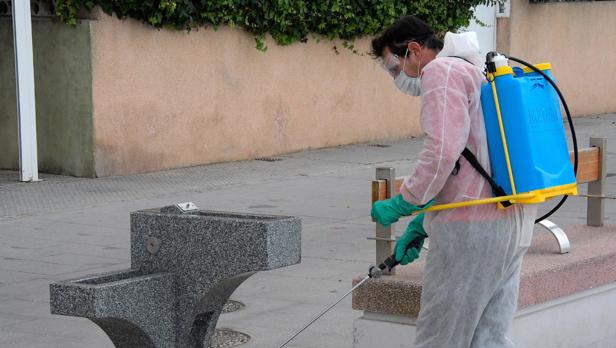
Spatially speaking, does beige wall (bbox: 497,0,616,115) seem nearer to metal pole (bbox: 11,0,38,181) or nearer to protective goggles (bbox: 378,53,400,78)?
metal pole (bbox: 11,0,38,181)

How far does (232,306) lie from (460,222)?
3.13 m

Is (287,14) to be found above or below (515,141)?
above

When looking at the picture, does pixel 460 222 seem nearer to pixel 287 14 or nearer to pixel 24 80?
pixel 24 80

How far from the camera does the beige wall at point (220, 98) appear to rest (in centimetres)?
1255

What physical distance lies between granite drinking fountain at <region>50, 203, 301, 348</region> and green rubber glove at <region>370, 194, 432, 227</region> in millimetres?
312

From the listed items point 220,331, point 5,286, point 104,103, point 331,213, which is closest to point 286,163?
point 104,103

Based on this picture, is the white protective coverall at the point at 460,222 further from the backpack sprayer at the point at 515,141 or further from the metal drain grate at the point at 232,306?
the metal drain grate at the point at 232,306

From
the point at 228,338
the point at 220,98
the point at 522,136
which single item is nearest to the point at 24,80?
the point at 220,98

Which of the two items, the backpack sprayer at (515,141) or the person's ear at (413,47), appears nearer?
the backpack sprayer at (515,141)

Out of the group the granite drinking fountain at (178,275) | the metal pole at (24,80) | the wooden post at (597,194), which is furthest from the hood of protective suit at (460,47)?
the metal pole at (24,80)

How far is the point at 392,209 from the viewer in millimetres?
4285

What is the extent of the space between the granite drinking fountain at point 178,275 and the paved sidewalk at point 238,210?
1.65m

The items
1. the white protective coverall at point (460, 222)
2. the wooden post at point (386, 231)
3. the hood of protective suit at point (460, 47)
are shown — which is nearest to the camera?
the white protective coverall at point (460, 222)

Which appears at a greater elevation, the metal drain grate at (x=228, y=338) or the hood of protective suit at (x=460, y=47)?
the hood of protective suit at (x=460, y=47)
